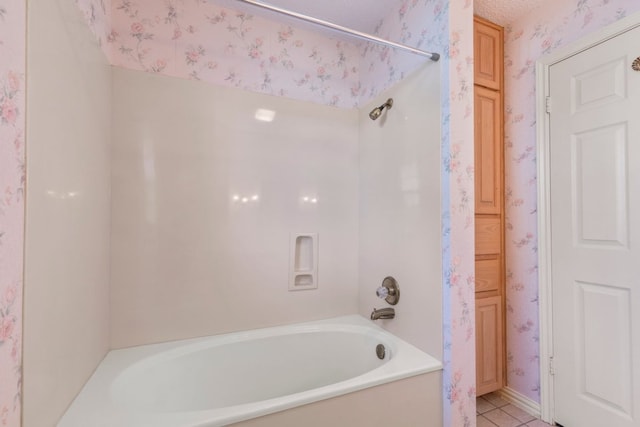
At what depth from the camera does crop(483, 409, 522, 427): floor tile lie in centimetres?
164

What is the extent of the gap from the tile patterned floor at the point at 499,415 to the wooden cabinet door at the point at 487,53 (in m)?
2.03

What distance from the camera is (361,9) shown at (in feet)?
5.60

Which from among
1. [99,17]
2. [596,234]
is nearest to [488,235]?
[596,234]

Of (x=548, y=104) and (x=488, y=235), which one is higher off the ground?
(x=548, y=104)

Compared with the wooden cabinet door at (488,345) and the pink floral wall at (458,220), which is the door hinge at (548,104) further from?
the wooden cabinet door at (488,345)

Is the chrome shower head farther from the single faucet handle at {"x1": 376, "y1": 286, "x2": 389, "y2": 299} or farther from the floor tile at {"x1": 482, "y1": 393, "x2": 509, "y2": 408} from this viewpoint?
the floor tile at {"x1": 482, "y1": 393, "x2": 509, "y2": 408}

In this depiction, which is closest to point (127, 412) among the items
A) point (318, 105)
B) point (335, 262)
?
point (335, 262)

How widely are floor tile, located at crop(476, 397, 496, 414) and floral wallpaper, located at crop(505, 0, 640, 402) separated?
7.2 inches

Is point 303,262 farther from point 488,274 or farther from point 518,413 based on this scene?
point 518,413

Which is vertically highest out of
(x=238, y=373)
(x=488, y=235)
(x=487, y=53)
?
(x=487, y=53)

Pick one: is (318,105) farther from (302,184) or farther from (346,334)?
(346,334)

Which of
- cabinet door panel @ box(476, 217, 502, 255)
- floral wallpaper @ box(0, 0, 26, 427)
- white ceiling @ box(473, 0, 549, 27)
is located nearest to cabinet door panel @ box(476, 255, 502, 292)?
cabinet door panel @ box(476, 217, 502, 255)

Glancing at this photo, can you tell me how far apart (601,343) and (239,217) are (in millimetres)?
1998

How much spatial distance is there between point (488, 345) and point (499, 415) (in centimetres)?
40
